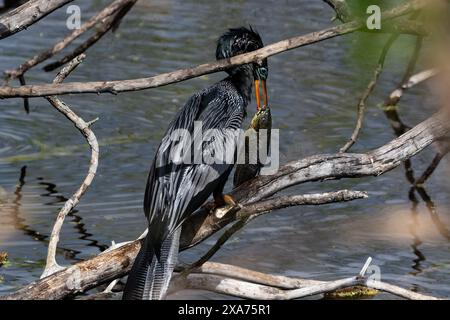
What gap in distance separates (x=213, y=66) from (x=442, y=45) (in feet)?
5.94

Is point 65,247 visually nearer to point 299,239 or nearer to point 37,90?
point 299,239

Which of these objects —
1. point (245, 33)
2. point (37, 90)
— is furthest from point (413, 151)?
point (37, 90)

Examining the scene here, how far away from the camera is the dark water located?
5.96 metres

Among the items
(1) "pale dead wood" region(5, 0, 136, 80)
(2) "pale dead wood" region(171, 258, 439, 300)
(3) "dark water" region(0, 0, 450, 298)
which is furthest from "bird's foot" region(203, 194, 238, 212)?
(1) "pale dead wood" region(5, 0, 136, 80)

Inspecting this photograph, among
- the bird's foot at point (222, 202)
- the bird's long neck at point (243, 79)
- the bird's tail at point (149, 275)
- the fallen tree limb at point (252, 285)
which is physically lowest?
the fallen tree limb at point (252, 285)

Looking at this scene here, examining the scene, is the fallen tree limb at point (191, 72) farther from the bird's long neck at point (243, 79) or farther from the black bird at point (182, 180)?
the bird's long neck at point (243, 79)

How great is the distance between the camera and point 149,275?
4234 millimetres

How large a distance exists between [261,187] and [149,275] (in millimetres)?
739

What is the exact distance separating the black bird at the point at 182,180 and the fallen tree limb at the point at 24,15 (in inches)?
32.3

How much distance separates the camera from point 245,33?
5082 millimetres

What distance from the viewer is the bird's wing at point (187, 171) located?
4.31 meters

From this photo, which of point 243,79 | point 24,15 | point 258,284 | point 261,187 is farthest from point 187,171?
point 24,15

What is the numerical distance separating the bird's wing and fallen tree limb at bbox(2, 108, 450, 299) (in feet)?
0.60

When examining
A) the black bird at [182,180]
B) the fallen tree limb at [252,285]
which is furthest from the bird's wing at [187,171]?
the fallen tree limb at [252,285]
